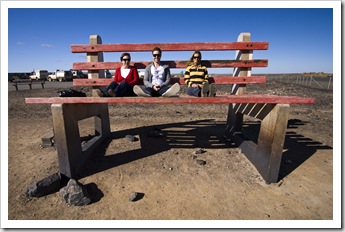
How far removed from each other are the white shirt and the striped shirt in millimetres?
584

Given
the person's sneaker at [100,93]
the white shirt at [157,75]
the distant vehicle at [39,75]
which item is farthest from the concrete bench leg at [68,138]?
the distant vehicle at [39,75]

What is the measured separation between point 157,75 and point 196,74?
88 cm

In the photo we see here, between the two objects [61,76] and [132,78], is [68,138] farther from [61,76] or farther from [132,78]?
[61,76]

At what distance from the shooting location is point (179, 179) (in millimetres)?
3773

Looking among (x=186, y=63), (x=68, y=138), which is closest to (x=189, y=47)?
(x=186, y=63)

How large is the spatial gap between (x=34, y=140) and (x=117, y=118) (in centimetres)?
315

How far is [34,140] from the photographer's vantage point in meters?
5.61

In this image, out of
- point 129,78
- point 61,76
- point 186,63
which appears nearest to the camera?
point 129,78

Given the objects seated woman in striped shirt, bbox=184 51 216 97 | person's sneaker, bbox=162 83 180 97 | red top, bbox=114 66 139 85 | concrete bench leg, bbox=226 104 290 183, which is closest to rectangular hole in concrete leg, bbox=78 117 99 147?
red top, bbox=114 66 139 85

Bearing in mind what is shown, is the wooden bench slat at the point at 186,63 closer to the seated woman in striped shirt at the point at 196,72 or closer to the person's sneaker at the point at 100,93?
the seated woman in striped shirt at the point at 196,72

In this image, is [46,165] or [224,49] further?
[224,49]

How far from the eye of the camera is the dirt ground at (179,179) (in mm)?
2928

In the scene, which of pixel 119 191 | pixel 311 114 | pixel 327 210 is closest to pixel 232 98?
pixel 327 210

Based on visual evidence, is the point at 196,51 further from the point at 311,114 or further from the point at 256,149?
the point at 311,114
